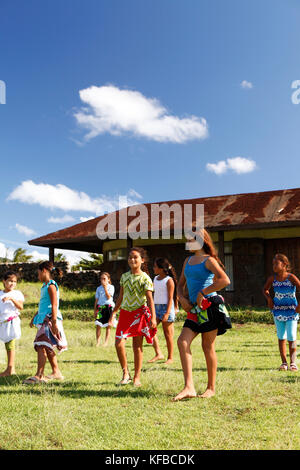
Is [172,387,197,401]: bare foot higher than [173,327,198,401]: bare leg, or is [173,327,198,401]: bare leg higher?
[173,327,198,401]: bare leg

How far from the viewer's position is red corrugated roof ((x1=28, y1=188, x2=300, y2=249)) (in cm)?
1583

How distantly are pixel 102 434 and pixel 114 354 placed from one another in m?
4.95

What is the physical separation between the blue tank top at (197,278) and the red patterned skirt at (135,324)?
934mm

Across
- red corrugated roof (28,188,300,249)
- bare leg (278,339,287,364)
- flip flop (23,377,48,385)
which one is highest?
red corrugated roof (28,188,300,249)

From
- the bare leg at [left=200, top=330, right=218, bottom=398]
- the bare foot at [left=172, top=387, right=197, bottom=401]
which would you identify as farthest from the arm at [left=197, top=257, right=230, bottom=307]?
the bare foot at [left=172, top=387, right=197, bottom=401]

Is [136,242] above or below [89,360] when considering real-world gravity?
above

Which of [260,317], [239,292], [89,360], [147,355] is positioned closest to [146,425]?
[89,360]

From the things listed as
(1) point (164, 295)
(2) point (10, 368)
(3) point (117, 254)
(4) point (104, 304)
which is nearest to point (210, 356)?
(1) point (164, 295)

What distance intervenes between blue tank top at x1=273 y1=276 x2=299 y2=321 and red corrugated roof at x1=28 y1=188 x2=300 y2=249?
28.6 feet

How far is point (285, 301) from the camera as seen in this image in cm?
677

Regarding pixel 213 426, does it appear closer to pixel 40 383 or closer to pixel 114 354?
pixel 40 383

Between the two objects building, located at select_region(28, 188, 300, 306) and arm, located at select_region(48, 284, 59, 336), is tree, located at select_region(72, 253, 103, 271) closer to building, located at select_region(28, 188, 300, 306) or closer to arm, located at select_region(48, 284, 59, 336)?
building, located at select_region(28, 188, 300, 306)

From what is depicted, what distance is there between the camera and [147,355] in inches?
332

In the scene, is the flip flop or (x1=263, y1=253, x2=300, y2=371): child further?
(x1=263, y1=253, x2=300, y2=371): child
